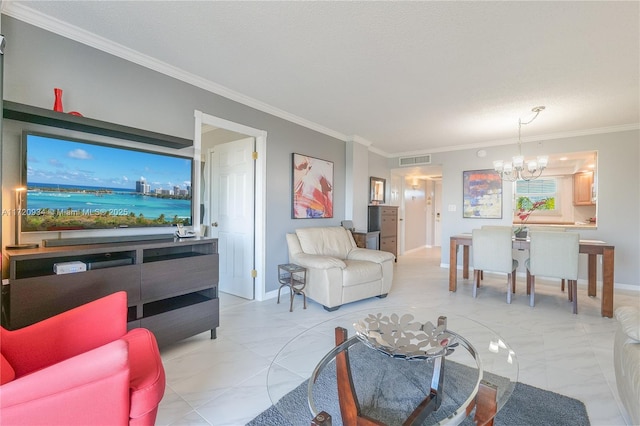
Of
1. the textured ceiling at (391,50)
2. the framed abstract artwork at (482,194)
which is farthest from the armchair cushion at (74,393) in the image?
the framed abstract artwork at (482,194)

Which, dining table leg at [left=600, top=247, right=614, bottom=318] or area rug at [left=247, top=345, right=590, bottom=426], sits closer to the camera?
area rug at [left=247, top=345, right=590, bottom=426]

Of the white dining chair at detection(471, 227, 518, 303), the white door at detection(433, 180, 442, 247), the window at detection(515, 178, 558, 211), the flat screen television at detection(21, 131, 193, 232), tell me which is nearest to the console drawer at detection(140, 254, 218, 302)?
the flat screen television at detection(21, 131, 193, 232)

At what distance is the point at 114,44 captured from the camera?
2184 mm

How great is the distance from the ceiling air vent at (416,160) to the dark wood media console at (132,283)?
4.68 meters

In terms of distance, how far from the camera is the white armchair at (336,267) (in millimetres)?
3100

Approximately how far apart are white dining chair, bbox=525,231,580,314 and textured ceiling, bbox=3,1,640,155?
1.52m

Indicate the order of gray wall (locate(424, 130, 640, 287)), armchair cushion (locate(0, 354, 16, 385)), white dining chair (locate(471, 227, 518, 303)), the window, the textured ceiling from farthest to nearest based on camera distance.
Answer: the window, gray wall (locate(424, 130, 640, 287)), white dining chair (locate(471, 227, 518, 303)), the textured ceiling, armchair cushion (locate(0, 354, 16, 385))

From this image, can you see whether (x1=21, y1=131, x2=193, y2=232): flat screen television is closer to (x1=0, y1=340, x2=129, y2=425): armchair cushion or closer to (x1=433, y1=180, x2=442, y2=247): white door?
(x1=0, y1=340, x2=129, y2=425): armchair cushion

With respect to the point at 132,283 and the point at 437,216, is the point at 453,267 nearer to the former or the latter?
the point at 132,283

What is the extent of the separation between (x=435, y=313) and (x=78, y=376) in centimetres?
219

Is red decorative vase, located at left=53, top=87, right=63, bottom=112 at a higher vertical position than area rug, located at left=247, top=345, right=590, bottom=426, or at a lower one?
higher

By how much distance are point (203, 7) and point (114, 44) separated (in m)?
0.93

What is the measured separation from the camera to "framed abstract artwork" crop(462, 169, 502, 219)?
16.5 ft

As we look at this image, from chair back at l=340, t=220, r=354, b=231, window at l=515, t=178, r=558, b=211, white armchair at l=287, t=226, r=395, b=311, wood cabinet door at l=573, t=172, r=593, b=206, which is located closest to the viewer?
white armchair at l=287, t=226, r=395, b=311
